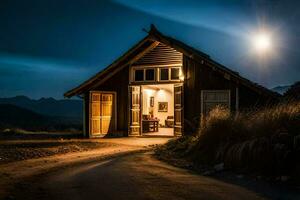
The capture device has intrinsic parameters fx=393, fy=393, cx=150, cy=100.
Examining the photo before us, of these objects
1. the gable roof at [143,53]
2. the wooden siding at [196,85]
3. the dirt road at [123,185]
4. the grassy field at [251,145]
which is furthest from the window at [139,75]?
the dirt road at [123,185]

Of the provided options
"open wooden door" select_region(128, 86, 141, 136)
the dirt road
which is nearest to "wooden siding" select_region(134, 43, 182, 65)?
"open wooden door" select_region(128, 86, 141, 136)

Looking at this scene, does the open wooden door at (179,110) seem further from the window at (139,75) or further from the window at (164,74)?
the window at (139,75)

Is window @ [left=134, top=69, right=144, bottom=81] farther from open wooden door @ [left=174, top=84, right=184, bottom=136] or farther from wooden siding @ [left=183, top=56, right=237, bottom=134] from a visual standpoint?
wooden siding @ [left=183, top=56, right=237, bottom=134]

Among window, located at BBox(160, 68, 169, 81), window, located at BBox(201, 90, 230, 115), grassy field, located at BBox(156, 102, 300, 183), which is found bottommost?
grassy field, located at BBox(156, 102, 300, 183)

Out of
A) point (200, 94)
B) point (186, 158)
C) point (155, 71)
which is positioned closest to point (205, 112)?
point (200, 94)

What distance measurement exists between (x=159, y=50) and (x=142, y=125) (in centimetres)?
506

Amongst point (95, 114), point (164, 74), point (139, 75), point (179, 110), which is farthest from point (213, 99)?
point (95, 114)

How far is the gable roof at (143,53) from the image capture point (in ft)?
60.3

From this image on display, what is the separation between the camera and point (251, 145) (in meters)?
9.09

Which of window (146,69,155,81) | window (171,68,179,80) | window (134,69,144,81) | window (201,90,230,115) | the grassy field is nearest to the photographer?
the grassy field

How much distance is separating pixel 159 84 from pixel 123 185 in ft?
45.9

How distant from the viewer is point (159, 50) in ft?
70.1

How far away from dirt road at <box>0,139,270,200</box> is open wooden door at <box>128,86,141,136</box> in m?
12.0

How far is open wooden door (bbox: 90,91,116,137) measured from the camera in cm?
2214
